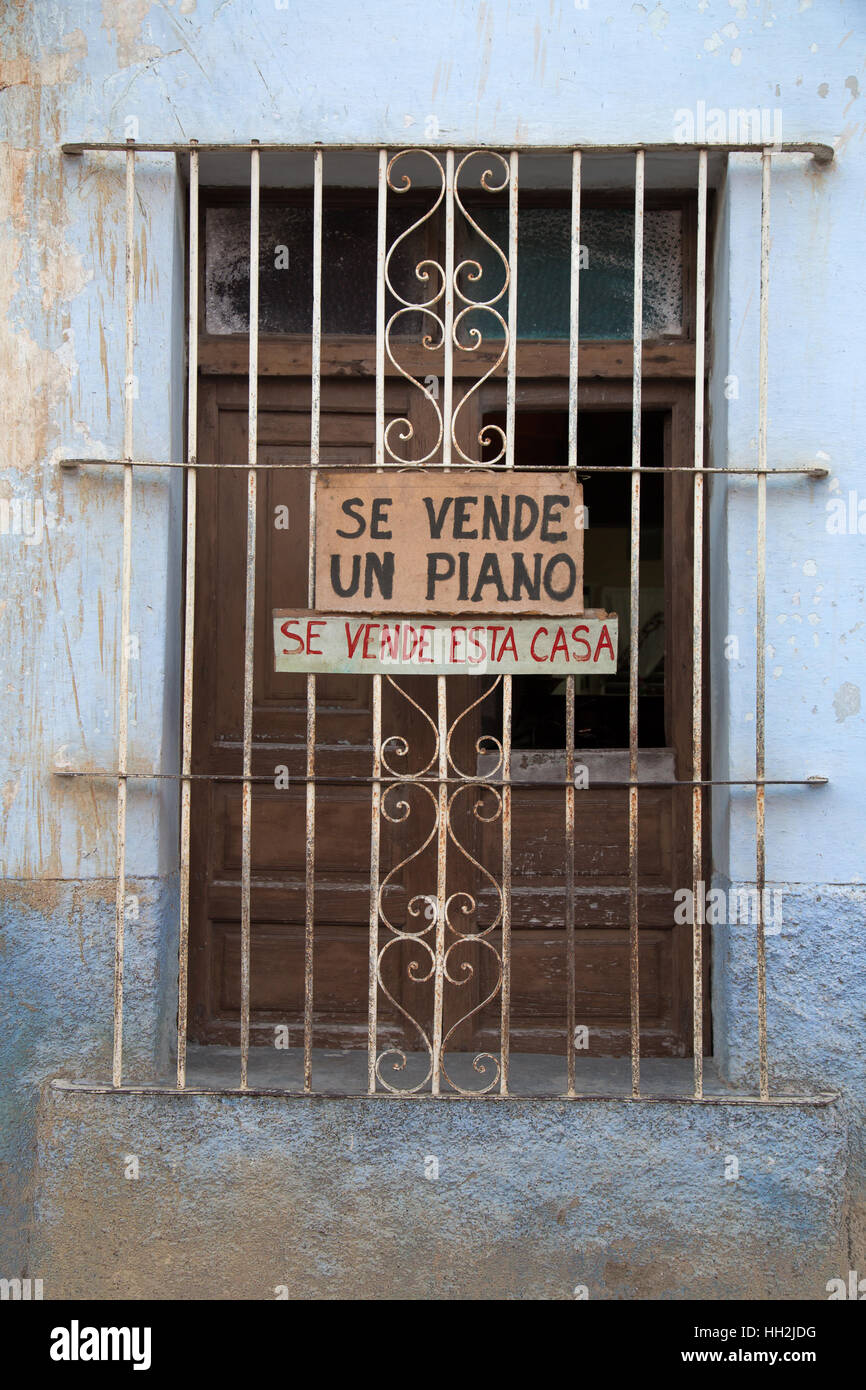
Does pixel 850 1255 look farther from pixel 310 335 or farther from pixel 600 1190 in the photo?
A: pixel 310 335

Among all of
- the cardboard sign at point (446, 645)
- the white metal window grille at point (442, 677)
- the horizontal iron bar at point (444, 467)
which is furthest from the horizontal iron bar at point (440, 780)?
the horizontal iron bar at point (444, 467)

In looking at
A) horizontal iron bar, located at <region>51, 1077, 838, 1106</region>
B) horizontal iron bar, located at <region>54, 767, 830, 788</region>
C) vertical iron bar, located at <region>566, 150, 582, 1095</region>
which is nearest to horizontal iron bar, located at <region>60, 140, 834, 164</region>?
vertical iron bar, located at <region>566, 150, 582, 1095</region>

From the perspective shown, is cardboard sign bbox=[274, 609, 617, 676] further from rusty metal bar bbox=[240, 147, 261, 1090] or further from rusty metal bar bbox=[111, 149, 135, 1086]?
rusty metal bar bbox=[111, 149, 135, 1086]

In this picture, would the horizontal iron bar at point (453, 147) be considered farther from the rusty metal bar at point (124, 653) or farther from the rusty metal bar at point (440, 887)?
the rusty metal bar at point (440, 887)

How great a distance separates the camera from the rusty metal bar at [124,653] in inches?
132

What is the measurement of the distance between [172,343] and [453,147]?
3.30ft

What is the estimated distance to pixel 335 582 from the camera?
11.1 feet

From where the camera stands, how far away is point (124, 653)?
3.38 metres

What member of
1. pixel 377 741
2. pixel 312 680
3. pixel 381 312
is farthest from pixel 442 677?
pixel 381 312

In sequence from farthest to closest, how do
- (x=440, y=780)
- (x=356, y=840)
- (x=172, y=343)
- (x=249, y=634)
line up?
1. (x=356, y=840)
2. (x=172, y=343)
3. (x=249, y=634)
4. (x=440, y=780)

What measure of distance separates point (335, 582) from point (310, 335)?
95cm

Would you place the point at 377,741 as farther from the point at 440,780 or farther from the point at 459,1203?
the point at 459,1203

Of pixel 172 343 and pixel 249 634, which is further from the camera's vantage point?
pixel 172 343
